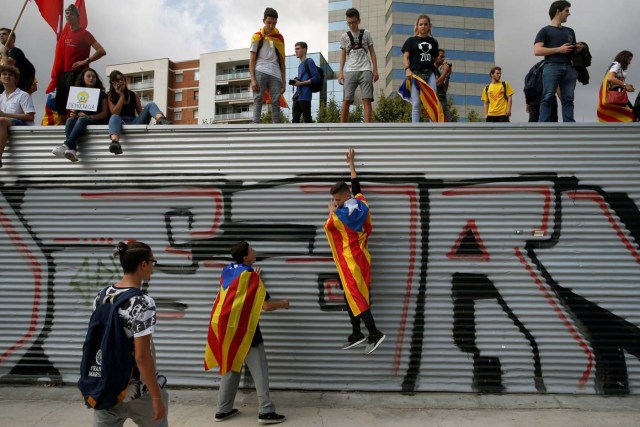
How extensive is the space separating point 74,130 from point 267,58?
290 centimetres

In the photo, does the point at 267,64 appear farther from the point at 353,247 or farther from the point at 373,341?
the point at 373,341

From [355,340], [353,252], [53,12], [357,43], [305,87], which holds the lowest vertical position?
[355,340]

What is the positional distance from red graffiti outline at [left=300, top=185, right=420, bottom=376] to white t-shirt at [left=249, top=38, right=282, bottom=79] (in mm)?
2403

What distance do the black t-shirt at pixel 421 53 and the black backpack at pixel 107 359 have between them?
5.35 metres

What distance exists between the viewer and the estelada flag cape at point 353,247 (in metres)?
5.19

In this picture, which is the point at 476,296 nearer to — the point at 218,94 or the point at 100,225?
the point at 100,225

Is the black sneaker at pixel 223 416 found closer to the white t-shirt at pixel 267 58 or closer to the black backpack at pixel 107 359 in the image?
the black backpack at pixel 107 359

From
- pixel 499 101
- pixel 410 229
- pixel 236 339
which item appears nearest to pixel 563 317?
pixel 410 229

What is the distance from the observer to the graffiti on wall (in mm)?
5469

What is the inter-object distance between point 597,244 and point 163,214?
5064 millimetres

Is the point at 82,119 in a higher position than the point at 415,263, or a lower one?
higher

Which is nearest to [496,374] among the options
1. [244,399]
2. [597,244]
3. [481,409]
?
[481,409]

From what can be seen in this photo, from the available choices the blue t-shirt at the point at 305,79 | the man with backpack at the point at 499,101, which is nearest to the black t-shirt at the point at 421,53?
the blue t-shirt at the point at 305,79

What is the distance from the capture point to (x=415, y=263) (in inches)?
221
